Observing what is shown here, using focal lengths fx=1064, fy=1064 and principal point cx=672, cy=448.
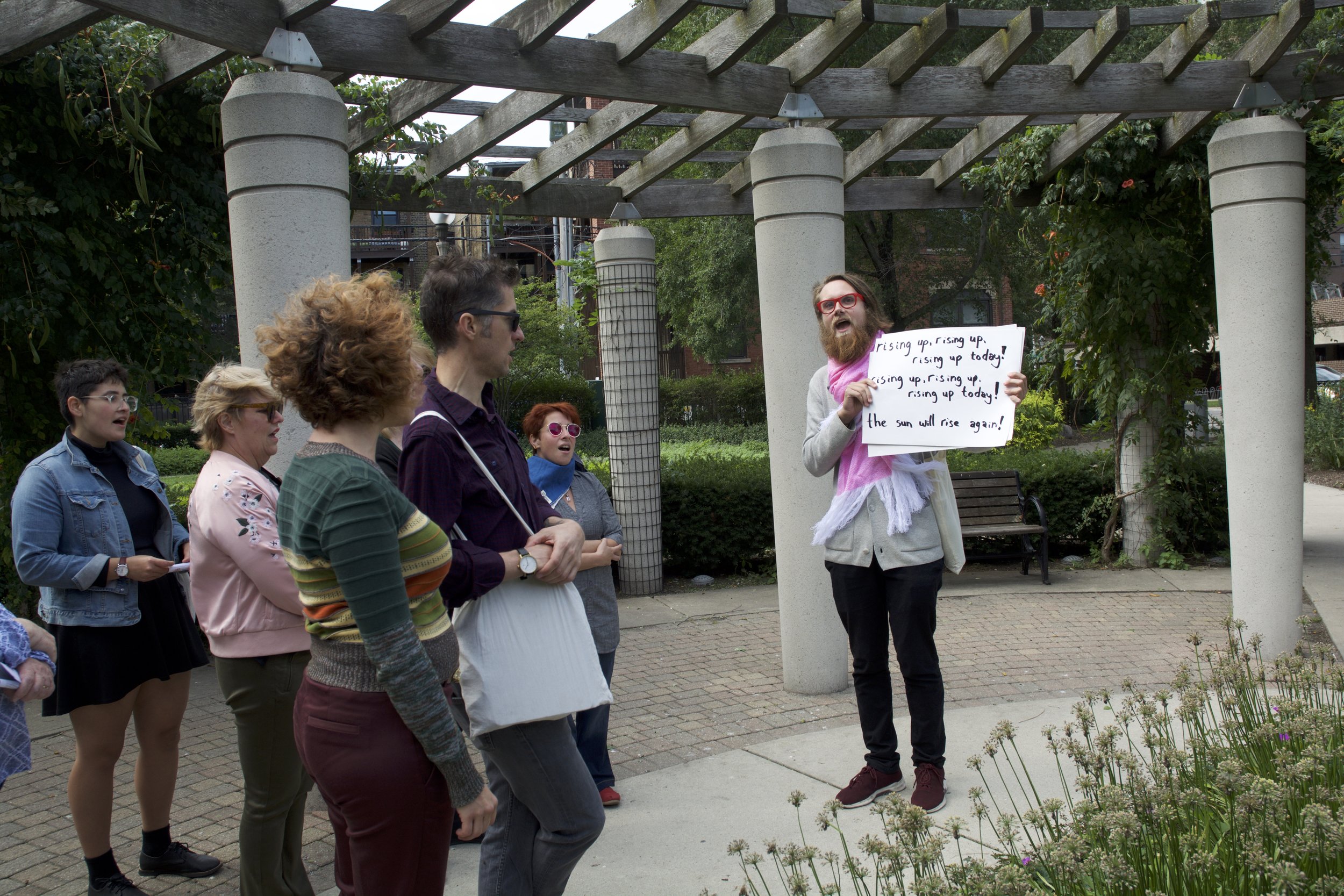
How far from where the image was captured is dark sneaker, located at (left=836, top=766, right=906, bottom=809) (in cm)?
398

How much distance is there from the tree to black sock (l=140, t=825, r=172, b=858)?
2.76 metres

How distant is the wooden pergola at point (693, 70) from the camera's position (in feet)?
14.2

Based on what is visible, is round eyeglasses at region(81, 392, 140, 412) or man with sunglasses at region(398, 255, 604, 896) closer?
man with sunglasses at region(398, 255, 604, 896)

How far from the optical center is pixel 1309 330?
44.4 feet

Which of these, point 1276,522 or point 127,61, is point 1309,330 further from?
point 127,61

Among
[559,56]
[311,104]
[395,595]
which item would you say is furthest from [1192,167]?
[395,595]

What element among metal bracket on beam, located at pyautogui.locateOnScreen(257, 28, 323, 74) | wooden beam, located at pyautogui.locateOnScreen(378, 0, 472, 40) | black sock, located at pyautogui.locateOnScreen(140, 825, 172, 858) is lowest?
black sock, located at pyautogui.locateOnScreen(140, 825, 172, 858)

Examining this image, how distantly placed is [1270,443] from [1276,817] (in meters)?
4.34

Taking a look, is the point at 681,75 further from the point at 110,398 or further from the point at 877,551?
the point at 110,398

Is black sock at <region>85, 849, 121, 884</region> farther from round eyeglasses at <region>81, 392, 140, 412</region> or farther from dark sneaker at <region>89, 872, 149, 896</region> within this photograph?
round eyeglasses at <region>81, 392, 140, 412</region>

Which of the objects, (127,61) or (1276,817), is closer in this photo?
(1276,817)

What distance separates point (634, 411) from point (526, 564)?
21.0ft

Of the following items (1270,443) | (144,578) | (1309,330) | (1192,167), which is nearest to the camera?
(144,578)

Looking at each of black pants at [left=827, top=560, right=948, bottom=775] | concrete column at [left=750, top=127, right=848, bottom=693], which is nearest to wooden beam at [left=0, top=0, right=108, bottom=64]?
concrete column at [left=750, top=127, right=848, bottom=693]
